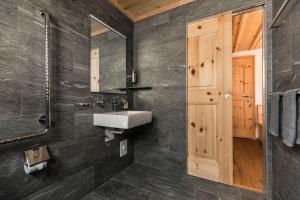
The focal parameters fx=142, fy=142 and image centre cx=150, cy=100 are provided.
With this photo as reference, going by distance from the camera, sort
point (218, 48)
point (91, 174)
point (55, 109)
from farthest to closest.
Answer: point (218, 48)
point (91, 174)
point (55, 109)

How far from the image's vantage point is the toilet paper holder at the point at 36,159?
101cm

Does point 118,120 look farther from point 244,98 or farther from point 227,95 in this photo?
point 244,98

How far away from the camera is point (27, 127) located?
1.08 metres

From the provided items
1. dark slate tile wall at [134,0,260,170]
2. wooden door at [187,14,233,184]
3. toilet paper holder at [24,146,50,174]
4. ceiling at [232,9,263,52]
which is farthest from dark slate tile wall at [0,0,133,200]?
ceiling at [232,9,263,52]

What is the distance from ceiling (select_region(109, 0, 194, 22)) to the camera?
1.89 metres

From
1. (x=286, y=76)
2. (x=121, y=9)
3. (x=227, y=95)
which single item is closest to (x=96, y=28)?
(x=121, y=9)

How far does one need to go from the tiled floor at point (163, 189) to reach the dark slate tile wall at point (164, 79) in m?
0.22

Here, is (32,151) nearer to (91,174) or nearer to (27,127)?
(27,127)

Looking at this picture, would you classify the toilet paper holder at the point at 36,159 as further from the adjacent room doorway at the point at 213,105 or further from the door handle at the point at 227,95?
the door handle at the point at 227,95

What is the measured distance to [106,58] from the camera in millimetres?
1842

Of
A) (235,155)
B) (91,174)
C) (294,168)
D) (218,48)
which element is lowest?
(235,155)

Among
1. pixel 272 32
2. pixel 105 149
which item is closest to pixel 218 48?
pixel 272 32

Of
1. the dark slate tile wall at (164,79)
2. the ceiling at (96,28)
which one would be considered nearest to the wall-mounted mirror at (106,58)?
the ceiling at (96,28)

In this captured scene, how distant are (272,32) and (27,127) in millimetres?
2385
